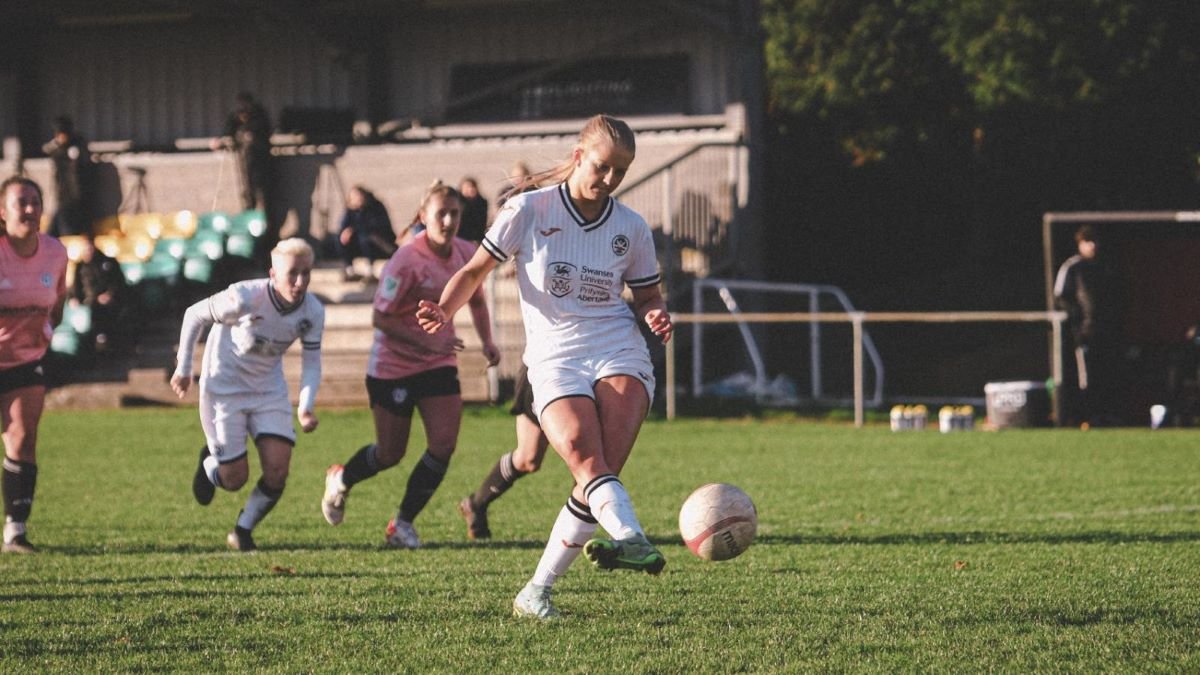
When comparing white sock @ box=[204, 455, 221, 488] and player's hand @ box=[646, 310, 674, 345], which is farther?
white sock @ box=[204, 455, 221, 488]

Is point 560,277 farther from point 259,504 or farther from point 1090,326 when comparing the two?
point 1090,326

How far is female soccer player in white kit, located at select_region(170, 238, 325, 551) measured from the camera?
9305mm

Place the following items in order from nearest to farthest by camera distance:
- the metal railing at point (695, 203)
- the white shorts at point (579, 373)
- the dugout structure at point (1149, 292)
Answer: the white shorts at point (579, 373) < the dugout structure at point (1149, 292) < the metal railing at point (695, 203)

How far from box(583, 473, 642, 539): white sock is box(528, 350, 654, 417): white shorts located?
0.39 m

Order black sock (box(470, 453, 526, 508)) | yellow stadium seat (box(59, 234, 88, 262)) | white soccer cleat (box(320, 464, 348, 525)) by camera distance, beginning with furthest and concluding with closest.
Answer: yellow stadium seat (box(59, 234, 88, 262)) → white soccer cleat (box(320, 464, 348, 525)) → black sock (box(470, 453, 526, 508))

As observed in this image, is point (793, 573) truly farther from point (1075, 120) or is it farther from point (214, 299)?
point (1075, 120)

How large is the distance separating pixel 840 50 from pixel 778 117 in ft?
13.8

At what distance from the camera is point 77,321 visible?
76.4 ft

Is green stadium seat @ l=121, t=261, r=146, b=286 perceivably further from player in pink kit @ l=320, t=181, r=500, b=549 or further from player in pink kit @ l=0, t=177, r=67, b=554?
player in pink kit @ l=320, t=181, r=500, b=549

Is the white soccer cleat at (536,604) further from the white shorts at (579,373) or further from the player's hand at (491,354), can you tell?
the player's hand at (491,354)

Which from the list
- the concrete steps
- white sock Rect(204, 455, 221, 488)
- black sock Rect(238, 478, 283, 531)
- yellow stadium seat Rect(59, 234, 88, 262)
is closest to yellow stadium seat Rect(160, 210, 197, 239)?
yellow stadium seat Rect(59, 234, 88, 262)

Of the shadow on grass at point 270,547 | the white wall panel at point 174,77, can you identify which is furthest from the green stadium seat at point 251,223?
the shadow on grass at point 270,547

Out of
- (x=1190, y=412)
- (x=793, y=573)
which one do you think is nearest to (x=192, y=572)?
(x=793, y=573)

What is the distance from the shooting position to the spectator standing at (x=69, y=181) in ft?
86.5
